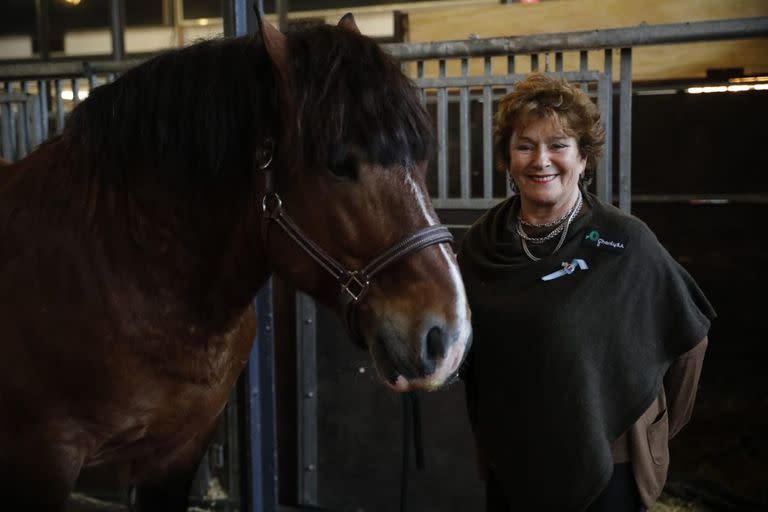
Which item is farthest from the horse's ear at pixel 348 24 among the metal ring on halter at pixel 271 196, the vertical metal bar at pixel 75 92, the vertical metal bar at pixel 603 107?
the vertical metal bar at pixel 75 92

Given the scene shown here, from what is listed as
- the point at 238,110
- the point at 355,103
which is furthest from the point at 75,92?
the point at 355,103

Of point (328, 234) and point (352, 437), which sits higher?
point (328, 234)

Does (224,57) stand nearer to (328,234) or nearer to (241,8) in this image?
(328,234)

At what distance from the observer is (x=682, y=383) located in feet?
6.52

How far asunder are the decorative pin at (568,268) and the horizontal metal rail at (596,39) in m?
1.06

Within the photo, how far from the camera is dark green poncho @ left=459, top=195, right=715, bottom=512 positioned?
1.86 metres

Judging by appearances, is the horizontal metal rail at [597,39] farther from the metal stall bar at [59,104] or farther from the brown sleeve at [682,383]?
the brown sleeve at [682,383]

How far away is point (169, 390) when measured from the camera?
75.0 inches

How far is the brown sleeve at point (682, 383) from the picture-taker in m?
1.94

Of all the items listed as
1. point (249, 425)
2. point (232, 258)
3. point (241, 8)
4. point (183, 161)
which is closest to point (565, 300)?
point (232, 258)

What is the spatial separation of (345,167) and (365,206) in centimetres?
10

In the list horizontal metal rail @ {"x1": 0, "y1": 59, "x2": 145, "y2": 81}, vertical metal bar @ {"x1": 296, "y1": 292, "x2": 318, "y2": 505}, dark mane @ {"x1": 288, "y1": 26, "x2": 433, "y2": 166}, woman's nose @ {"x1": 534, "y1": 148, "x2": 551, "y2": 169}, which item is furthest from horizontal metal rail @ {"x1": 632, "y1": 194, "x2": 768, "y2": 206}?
dark mane @ {"x1": 288, "y1": 26, "x2": 433, "y2": 166}

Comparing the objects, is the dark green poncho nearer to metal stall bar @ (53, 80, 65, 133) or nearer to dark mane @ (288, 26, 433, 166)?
dark mane @ (288, 26, 433, 166)

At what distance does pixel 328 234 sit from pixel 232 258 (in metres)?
0.34
